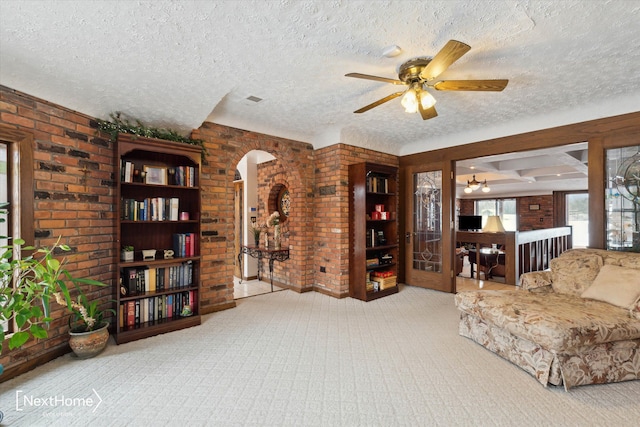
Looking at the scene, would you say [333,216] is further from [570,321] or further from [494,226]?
[494,226]

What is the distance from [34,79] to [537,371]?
4397 millimetres

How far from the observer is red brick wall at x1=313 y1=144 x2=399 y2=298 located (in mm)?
4320

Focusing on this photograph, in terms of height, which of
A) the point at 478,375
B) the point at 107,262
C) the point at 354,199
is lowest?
the point at 478,375

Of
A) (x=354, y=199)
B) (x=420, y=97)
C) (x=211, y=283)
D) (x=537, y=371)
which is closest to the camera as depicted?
(x=537, y=371)

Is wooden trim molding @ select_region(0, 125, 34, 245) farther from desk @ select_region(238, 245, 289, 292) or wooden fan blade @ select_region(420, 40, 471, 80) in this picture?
wooden fan blade @ select_region(420, 40, 471, 80)

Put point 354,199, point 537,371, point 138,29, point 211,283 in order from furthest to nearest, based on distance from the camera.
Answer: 1. point 354,199
2. point 211,283
3. point 537,371
4. point 138,29

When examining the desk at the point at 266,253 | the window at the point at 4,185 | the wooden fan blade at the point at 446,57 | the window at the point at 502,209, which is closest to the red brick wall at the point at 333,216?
the desk at the point at 266,253

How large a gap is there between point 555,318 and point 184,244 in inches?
136

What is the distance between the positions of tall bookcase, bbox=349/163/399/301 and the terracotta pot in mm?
2967

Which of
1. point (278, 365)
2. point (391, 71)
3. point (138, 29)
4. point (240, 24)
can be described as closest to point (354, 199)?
point (391, 71)

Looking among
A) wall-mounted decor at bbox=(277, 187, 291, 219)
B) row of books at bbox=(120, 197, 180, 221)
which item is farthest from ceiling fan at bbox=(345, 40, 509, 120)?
wall-mounted decor at bbox=(277, 187, 291, 219)

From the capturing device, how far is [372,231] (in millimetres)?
4410

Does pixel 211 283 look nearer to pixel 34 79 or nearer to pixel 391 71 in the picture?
pixel 34 79

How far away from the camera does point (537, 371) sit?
86.0 inches
